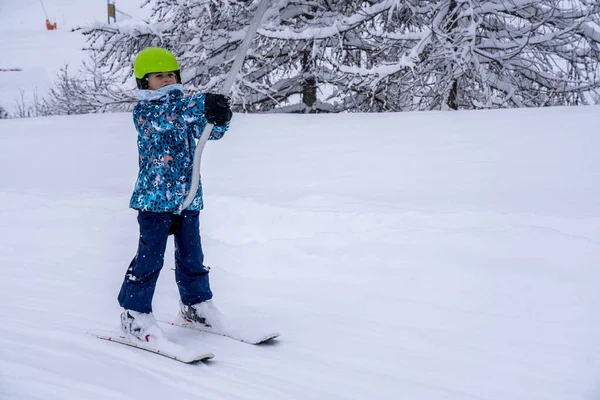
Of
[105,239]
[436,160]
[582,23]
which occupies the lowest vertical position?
[105,239]

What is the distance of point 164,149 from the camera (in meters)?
3.38

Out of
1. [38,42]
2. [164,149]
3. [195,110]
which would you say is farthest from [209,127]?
[38,42]

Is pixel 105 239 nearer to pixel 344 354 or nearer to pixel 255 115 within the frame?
pixel 344 354

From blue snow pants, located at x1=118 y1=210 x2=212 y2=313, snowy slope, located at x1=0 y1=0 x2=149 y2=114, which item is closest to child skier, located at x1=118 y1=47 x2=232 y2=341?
blue snow pants, located at x1=118 y1=210 x2=212 y2=313

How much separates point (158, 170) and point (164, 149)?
11 cm

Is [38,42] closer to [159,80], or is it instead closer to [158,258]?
[159,80]

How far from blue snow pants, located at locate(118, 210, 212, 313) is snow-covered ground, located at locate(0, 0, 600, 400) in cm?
Result: 27

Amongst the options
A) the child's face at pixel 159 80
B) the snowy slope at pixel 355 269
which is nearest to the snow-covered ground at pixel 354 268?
the snowy slope at pixel 355 269

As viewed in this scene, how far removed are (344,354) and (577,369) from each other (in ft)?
3.62

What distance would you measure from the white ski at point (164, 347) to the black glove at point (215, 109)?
1122mm

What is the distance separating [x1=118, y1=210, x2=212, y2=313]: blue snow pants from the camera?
340 centimetres

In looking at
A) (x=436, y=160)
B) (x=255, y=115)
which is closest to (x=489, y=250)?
(x=436, y=160)

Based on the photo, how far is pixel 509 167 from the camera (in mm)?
6012

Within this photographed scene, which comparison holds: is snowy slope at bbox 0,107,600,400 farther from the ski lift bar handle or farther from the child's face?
the child's face
